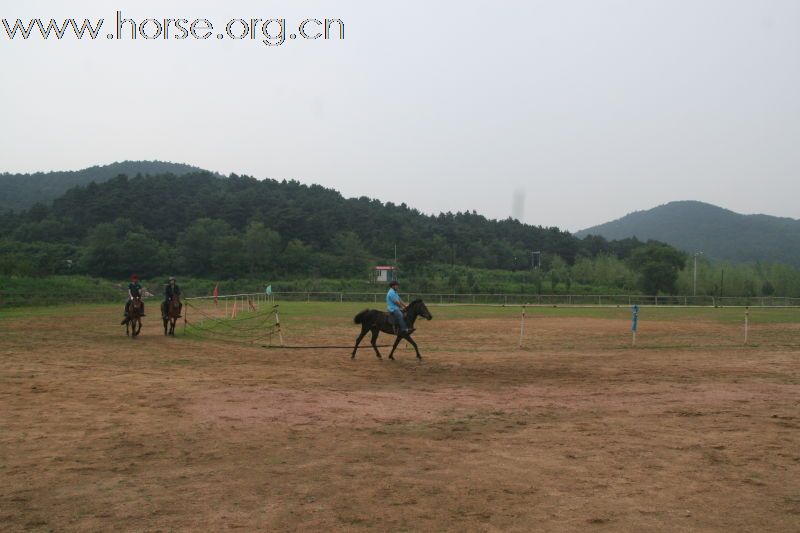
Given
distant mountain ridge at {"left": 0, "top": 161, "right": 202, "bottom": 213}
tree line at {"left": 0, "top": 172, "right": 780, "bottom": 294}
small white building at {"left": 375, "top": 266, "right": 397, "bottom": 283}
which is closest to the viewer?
tree line at {"left": 0, "top": 172, "right": 780, "bottom": 294}

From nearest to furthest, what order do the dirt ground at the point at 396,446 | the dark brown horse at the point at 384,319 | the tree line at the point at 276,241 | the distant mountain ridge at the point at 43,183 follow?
the dirt ground at the point at 396,446 < the dark brown horse at the point at 384,319 < the tree line at the point at 276,241 < the distant mountain ridge at the point at 43,183

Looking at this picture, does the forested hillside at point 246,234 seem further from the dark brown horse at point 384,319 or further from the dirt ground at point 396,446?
the dirt ground at point 396,446

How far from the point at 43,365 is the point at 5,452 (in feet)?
26.6

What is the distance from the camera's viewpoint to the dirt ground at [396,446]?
18.7ft

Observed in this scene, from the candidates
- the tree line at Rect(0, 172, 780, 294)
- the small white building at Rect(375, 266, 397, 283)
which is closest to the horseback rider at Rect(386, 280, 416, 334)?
the tree line at Rect(0, 172, 780, 294)

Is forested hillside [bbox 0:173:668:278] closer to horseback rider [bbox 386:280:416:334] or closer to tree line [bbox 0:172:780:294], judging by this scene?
tree line [bbox 0:172:780:294]

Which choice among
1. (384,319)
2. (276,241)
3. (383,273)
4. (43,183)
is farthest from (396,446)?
(43,183)

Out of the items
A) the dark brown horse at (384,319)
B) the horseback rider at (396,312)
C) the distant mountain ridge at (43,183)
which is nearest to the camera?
the horseback rider at (396,312)

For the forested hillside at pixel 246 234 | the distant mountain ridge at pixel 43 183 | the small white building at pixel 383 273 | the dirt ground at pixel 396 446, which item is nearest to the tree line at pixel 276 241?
the forested hillside at pixel 246 234

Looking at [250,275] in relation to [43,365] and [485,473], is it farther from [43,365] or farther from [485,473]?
[485,473]

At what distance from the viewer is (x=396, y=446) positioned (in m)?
7.99

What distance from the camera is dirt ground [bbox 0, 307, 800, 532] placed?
5.71 meters

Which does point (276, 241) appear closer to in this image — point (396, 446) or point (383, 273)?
point (383, 273)

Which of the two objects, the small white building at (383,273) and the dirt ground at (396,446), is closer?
the dirt ground at (396,446)
